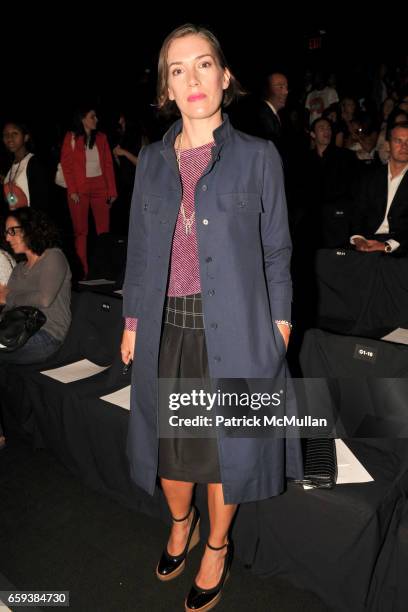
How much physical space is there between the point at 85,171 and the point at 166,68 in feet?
13.0

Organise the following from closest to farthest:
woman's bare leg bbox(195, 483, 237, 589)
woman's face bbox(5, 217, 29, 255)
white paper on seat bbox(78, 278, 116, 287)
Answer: woman's bare leg bbox(195, 483, 237, 589), woman's face bbox(5, 217, 29, 255), white paper on seat bbox(78, 278, 116, 287)

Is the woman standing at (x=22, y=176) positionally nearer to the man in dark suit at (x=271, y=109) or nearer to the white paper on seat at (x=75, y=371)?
the man in dark suit at (x=271, y=109)

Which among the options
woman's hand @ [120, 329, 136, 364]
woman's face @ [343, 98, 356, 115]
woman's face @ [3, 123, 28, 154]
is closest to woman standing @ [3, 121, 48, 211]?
woman's face @ [3, 123, 28, 154]

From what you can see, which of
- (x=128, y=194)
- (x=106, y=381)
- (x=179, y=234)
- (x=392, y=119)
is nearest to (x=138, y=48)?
(x=128, y=194)

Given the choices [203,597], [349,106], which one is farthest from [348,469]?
[349,106]

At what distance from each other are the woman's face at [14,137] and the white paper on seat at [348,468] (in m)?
3.83

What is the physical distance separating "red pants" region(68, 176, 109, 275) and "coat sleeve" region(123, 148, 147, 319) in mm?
3701

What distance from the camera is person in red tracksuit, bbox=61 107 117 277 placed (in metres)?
5.08

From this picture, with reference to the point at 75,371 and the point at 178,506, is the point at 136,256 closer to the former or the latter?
the point at 178,506

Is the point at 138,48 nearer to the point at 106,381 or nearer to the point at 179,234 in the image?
the point at 106,381

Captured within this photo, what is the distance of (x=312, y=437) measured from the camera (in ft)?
6.47

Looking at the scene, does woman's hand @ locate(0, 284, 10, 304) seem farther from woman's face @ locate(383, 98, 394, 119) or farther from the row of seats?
woman's face @ locate(383, 98, 394, 119)

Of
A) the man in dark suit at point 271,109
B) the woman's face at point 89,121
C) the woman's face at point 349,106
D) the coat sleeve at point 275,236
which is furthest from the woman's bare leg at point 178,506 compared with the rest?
the woman's face at point 349,106

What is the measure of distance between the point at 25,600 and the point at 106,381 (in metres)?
1.01
